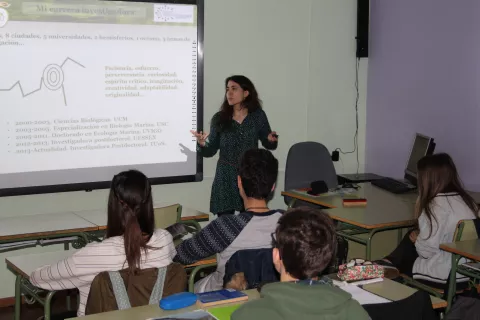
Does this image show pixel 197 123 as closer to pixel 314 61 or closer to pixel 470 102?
pixel 314 61

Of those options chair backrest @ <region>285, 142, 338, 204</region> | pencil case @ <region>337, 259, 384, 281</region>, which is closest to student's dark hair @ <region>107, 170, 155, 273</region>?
pencil case @ <region>337, 259, 384, 281</region>

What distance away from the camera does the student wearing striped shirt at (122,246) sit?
2.80m

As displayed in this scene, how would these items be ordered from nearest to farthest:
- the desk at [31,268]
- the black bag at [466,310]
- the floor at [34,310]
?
1. the black bag at [466,310]
2. the desk at [31,268]
3. the floor at [34,310]

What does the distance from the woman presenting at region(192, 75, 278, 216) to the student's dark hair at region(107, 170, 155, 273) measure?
7.71 ft

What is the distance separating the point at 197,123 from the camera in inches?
218

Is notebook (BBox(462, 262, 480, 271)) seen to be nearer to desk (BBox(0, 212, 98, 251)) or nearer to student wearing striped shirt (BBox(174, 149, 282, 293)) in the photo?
student wearing striped shirt (BBox(174, 149, 282, 293))

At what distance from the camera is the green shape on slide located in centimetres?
233

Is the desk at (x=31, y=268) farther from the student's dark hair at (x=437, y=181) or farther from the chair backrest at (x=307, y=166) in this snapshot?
the chair backrest at (x=307, y=166)

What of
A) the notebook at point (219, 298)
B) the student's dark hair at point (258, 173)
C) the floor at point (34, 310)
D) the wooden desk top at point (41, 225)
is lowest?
the floor at point (34, 310)

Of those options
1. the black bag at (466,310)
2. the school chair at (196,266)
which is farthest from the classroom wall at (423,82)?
the black bag at (466,310)

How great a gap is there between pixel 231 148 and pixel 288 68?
3.89 feet

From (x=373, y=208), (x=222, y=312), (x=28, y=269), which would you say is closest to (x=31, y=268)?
(x=28, y=269)

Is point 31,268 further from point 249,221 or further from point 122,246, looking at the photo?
point 249,221

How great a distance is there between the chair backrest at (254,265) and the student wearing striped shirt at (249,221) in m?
0.05
